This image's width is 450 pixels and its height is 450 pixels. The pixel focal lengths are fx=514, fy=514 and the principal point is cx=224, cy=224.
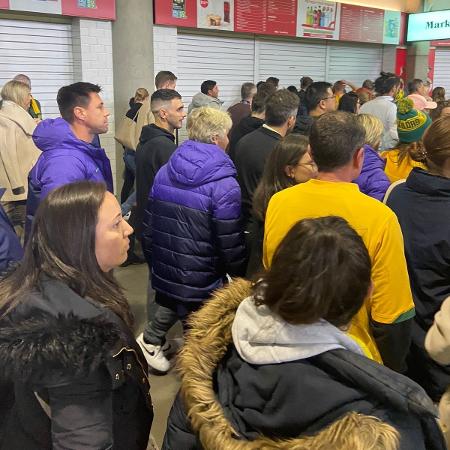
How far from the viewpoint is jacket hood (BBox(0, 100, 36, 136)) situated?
4234 mm

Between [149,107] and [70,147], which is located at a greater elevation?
[149,107]

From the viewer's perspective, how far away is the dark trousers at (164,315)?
2.98 m

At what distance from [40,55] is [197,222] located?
4.96m

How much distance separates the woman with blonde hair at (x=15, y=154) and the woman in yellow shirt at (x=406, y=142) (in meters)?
2.88

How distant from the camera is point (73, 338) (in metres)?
1.28

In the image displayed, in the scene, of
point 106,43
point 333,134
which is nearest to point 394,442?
point 333,134

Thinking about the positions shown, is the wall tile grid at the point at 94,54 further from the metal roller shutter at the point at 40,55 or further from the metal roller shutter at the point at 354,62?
the metal roller shutter at the point at 354,62

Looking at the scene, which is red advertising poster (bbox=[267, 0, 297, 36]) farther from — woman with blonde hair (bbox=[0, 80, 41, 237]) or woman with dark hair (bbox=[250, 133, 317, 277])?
woman with dark hair (bbox=[250, 133, 317, 277])

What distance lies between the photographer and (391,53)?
39.3 feet

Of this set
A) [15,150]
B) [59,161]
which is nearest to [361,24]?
[15,150]

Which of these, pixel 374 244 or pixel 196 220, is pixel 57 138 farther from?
pixel 374 244

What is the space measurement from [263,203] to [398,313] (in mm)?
1011

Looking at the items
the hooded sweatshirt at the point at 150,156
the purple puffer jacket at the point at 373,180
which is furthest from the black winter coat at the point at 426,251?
the hooded sweatshirt at the point at 150,156

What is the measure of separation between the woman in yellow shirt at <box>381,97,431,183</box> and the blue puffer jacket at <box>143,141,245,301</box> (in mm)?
1019
